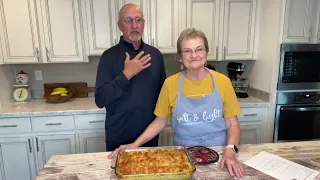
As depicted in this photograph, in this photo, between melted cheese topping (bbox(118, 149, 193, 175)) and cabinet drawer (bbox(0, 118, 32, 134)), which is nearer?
melted cheese topping (bbox(118, 149, 193, 175))

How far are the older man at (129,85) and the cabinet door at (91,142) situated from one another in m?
0.66

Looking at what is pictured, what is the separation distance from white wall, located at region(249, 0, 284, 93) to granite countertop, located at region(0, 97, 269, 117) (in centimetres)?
22

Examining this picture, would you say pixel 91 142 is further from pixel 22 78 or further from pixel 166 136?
pixel 22 78

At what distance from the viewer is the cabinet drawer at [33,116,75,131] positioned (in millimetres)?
2203

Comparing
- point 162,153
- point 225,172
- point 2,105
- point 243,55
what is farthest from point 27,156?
point 243,55

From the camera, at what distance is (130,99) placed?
5.12 feet

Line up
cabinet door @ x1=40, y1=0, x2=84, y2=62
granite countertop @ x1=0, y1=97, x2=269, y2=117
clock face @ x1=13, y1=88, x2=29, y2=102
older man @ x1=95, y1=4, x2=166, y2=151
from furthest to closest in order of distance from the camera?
clock face @ x1=13, y1=88, x2=29, y2=102
cabinet door @ x1=40, y1=0, x2=84, y2=62
granite countertop @ x1=0, y1=97, x2=269, y2=117
older man @ x1=95, y1=4, x2=166, y2=151

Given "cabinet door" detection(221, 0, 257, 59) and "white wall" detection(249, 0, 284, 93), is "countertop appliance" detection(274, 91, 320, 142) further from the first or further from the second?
"cabinet door" detection(221, 0, 257, 59)

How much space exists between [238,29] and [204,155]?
5.84ft

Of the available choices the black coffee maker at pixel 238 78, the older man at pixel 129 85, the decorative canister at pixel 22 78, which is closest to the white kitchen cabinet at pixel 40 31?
the decorative canister at pixel 22 78

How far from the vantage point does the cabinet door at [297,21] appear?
218 centimetres

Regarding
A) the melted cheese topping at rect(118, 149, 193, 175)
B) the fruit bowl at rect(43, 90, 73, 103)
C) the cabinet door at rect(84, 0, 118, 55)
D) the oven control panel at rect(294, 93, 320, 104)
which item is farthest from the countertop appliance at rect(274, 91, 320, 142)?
the fruit bowl at rect(43, 90, 73, 103)

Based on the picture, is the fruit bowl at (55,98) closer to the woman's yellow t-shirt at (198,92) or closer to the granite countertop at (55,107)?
the granite countertop at (55,107)

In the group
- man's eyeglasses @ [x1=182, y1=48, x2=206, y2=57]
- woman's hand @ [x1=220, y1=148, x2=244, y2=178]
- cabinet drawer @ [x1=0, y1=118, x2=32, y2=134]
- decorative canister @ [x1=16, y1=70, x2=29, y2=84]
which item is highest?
man's eyeglasses @ [x1=182, y1=48, x2=206, y2=57]
